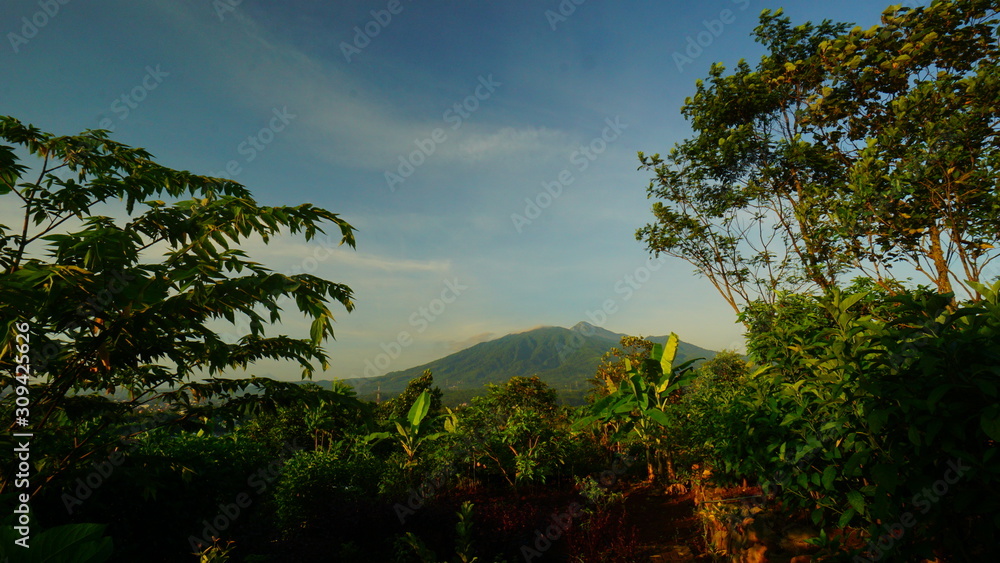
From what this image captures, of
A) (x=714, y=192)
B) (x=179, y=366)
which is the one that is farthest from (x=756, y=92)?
(x=179, y=366)

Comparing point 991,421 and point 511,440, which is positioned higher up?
point 991,421

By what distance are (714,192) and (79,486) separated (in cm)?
1395

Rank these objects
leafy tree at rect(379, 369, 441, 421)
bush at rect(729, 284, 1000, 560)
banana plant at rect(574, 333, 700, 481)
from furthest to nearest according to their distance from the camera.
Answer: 1. leafy tree at rect(379, 369, 441, 421)
2. banana plant at rect(574, 333, 700, 481)
3. bush at rect(729, 284, 1000, 560)

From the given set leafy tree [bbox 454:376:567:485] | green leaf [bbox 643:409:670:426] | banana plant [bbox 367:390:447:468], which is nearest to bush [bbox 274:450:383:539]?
banana plant [bbox 367:390:447:468]

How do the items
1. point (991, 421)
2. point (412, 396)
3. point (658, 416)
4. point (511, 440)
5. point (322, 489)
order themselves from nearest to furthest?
point (991, 421) → point (658, 416) → point (322, 489) → point (511, 440) → point (412, 396)

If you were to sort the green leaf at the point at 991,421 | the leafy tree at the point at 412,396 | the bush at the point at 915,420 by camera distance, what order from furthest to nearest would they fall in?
the leafy tree at the point at 412,396
the bush at the point at 915,420
the green leaf at the point at 991,421

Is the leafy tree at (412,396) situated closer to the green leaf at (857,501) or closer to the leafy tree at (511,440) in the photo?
the leafy tree at (511,440)

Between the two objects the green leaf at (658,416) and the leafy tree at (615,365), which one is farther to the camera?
the leafy tree at (615,365)

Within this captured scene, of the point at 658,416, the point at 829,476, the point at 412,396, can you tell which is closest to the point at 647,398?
the point at 658,416

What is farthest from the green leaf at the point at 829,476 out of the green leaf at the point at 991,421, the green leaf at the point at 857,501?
the green leaf at the point at 991,421

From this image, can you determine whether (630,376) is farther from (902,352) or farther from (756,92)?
(756,92)

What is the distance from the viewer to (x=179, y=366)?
3.88 m

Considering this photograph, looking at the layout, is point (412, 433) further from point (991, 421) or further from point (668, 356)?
point (991, 421)

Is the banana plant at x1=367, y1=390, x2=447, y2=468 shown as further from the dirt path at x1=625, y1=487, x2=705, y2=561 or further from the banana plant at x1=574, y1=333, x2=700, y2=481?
the dirt path at x1=625, y1=487, x2=705, y2=561
